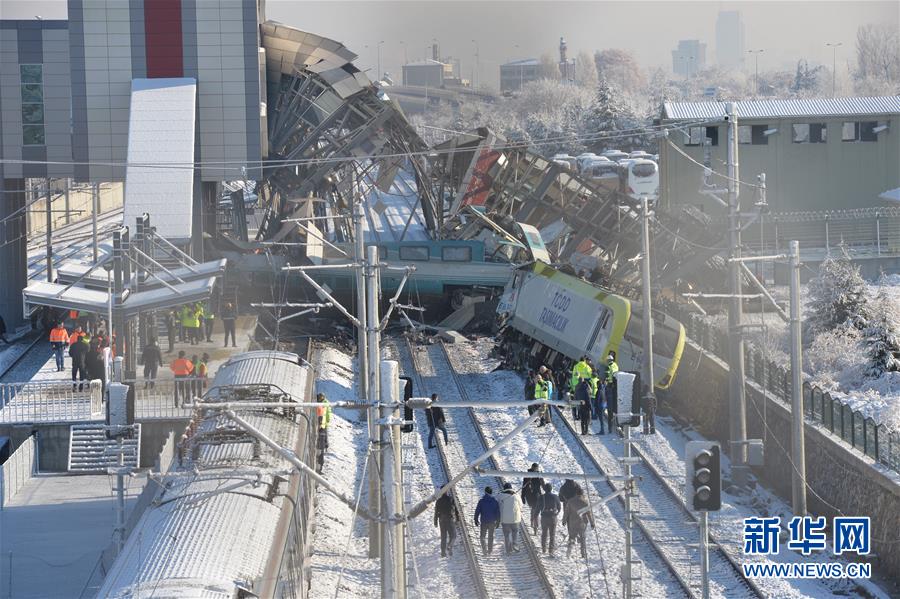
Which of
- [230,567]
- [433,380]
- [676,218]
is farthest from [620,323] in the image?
[230,567]

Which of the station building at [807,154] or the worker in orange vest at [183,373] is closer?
the worker in orange vest at [183,373]

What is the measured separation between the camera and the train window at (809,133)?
2231 inches

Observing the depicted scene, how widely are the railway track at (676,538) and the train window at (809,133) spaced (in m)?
30.8

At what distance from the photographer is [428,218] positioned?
5156 cm

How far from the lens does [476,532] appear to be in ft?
79.0

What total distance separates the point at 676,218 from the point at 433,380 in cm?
1083

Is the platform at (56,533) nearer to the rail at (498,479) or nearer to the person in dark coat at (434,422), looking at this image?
the person in dark coat at (434,422)

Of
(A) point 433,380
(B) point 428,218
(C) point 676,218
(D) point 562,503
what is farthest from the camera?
(B) point 428,218

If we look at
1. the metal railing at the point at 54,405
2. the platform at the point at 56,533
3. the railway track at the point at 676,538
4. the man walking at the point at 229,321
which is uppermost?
the man walking at the point at 229,321

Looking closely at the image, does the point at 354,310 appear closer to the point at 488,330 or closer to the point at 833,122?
the point at 488,330

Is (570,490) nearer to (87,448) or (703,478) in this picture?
(703,478)

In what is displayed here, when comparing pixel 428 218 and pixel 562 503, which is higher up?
pixel 428 218

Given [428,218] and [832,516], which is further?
[428,218]

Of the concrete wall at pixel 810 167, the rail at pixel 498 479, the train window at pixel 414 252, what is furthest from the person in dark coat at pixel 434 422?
the concrete wall at pixel 810 167
